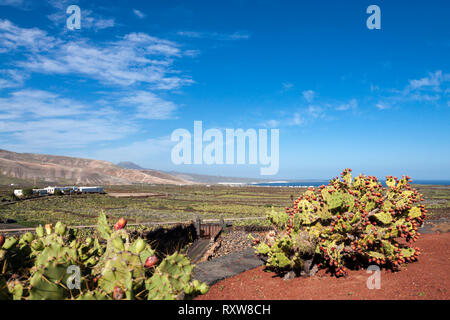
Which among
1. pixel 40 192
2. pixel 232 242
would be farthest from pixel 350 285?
pixel 40 192

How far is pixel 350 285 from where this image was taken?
18.4ft

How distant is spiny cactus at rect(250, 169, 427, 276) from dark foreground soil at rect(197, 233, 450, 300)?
28 centimetres

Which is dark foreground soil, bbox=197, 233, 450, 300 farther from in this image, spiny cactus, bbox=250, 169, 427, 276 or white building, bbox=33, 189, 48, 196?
white building, bbox=33, 189, 48, 196

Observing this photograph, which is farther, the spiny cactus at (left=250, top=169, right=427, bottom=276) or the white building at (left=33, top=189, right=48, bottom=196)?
the white building at (left=33, top=189, right=48, bottom=196)

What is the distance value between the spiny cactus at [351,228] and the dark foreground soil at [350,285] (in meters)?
0.28

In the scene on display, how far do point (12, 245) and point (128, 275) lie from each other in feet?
7.54

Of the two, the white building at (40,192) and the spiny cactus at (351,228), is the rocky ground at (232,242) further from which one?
the white building at (40,192)

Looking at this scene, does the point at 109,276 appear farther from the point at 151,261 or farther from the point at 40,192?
the point at 40,192

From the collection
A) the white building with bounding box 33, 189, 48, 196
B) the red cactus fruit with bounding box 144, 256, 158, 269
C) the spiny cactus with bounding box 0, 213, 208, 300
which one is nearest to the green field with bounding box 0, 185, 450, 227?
the white building with bounding box 33, 189, 48, 196

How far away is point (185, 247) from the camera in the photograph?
16562 millimetres

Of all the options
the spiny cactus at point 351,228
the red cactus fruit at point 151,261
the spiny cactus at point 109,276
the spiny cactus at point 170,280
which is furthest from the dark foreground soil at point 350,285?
the red cactus fruit at point 151,261

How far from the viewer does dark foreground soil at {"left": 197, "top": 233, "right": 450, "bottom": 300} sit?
4.93 m

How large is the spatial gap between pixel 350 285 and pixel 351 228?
3.76ft
